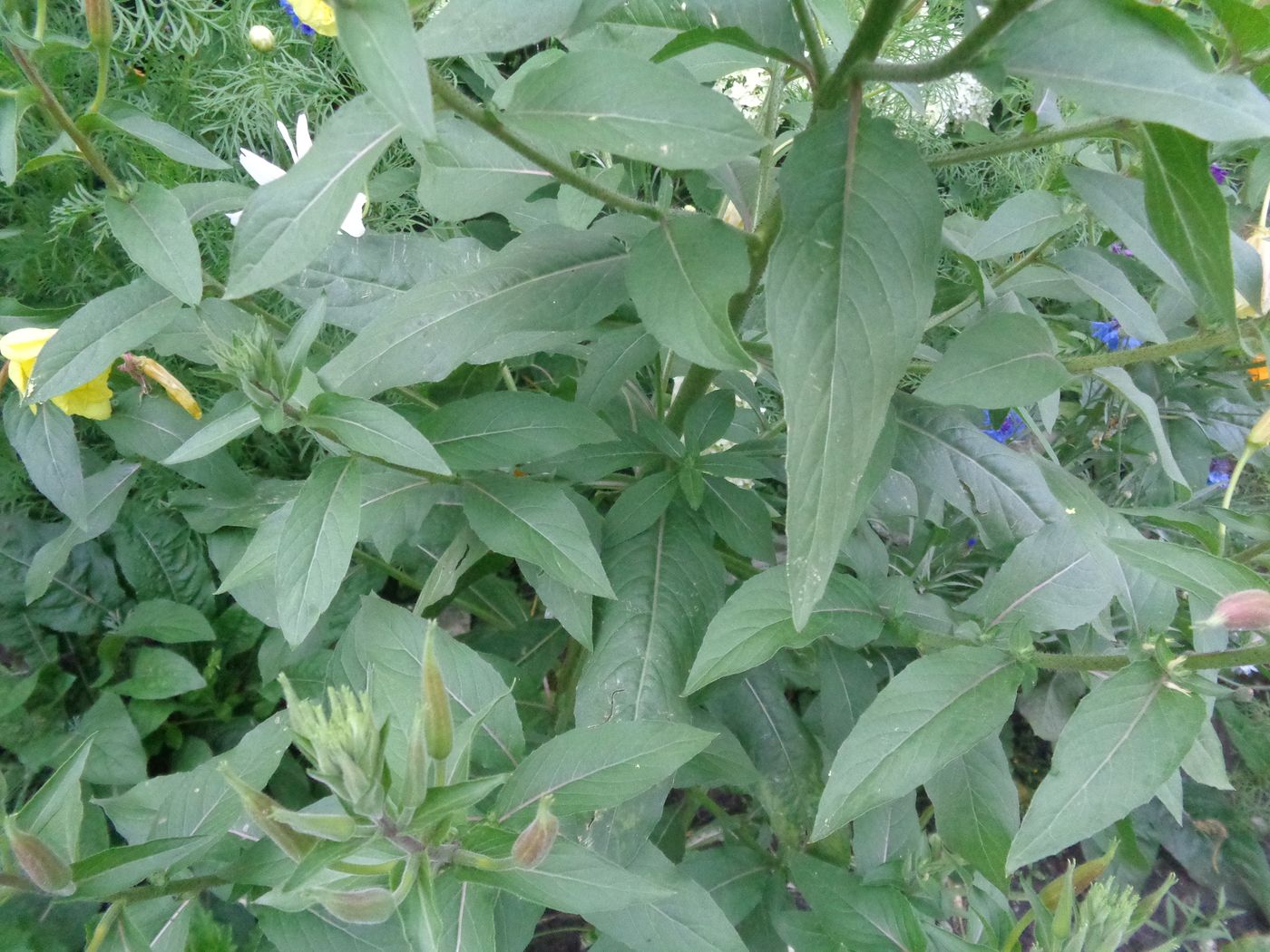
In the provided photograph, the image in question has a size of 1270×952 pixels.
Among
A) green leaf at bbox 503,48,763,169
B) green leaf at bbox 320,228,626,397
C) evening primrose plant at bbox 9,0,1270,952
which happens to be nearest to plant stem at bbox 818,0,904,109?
evening primrose plant at bbox 9,0,1270,952

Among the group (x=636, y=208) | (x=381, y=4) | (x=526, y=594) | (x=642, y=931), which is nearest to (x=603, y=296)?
(x=636, y=208)

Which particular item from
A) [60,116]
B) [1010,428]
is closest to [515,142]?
[60,116]

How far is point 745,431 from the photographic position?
1295mm

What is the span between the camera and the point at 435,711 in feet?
1.62

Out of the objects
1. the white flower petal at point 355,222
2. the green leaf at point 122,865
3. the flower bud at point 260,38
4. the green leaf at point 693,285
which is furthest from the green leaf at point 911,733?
the flower bud at point 260,38

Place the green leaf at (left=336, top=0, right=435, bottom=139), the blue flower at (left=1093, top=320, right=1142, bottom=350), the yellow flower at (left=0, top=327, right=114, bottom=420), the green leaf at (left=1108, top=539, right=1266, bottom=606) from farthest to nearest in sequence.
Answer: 1. the blue flower at (left=1093, top=320, right=1142, bottom=350)
2. the yellow flower at (left=0, top=327, right=114, bottom=420)
3. the green leaf at (left=1108, top=539, right=1266, bottom=606)
4. the green leaf at (left=336, top=0, right=435, bottom=139)

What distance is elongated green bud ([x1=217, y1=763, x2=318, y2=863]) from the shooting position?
45 cm

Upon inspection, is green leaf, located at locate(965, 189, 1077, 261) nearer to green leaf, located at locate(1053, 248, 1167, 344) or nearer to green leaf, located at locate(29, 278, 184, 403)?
green leaf, located at locate(1053, 248, 1167, 344)

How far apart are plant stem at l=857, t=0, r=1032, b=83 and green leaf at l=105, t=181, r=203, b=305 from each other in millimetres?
665

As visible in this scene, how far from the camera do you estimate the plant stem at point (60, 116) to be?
0.81 metres

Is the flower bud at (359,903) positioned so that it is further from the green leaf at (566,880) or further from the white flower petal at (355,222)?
the white flower petal at (355,222)

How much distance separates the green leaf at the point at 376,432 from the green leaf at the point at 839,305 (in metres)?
0.33

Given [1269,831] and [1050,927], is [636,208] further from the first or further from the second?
[1269,831]

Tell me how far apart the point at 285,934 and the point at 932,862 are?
2.60 ft
